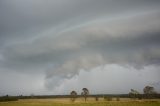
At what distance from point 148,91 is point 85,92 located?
41.5 m

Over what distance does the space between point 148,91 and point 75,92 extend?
4809 centimetres

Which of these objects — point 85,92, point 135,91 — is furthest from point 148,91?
point 85,92

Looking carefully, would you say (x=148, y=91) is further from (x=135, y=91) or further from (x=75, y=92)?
(x=75, y=92)

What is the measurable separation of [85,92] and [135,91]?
1544 inches

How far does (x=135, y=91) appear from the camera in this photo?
544 ft

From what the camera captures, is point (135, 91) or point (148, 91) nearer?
point (148, 91)

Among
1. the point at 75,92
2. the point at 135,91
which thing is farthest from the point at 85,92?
the point at 135,91

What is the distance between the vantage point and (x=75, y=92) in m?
148

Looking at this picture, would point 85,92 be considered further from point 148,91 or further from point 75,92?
point 148,91

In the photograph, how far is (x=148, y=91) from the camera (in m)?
154

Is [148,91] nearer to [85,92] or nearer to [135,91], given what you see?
[135,91]
